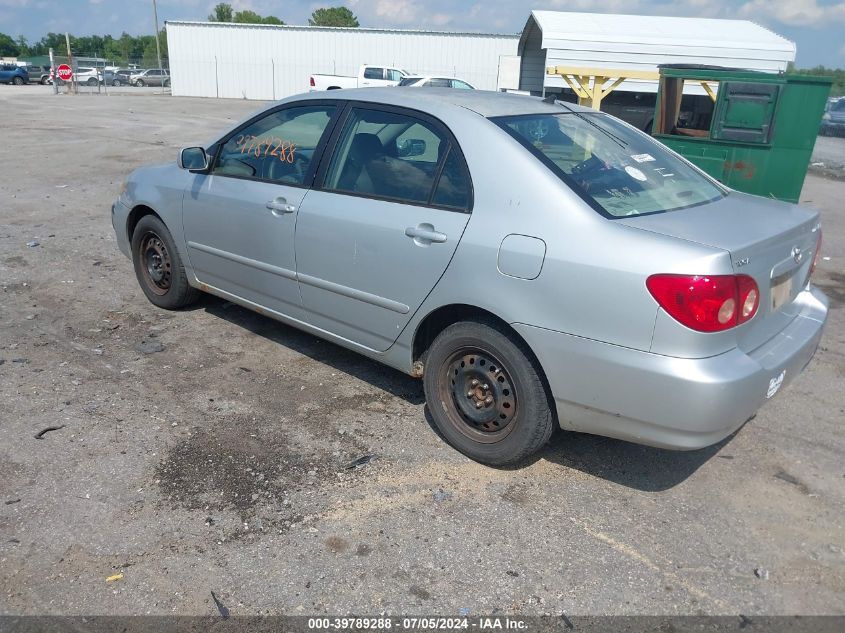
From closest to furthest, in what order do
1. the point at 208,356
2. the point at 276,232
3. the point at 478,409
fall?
the point at 478,409
the point at 276,232
the point at 208,356

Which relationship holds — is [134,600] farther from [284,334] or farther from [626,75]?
[626,75]

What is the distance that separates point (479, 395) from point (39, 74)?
55.9 metres

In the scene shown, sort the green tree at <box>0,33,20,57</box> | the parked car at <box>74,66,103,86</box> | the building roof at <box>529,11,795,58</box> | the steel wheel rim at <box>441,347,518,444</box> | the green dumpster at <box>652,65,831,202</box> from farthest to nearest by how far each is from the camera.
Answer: the green tree at <box>0,33,20,57</box>, the parked car at <box>74,66,103,86</box>, the building roof at <box>529,11,795,58</box>, the green dumpster at <box>652,65,831,202</box>, the steel wheel rim at <box>441,347,518,444</box>

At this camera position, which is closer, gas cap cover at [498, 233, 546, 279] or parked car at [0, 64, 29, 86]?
gas cap cover at [498, 233, 546, 279]

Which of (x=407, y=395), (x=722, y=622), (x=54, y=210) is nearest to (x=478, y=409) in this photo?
(x=407, y=395)

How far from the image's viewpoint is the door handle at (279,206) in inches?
159

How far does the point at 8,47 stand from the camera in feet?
254

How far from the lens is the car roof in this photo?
143 inches

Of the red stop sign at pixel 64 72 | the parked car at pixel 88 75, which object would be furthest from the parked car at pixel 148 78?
the red stop sign at pixel 64 72

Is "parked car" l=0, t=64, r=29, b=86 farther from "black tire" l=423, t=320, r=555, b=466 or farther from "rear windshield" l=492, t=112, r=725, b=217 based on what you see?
"black tire" l=423, t=320, r=555, b=466

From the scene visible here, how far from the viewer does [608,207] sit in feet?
10.1

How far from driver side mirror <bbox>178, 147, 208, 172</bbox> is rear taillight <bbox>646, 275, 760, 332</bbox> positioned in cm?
316

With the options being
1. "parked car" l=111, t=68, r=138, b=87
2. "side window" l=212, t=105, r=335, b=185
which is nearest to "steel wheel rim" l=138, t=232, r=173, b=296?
"side window" l=212, t=105, r=335, b=185

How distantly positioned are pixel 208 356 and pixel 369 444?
1.64 meters
